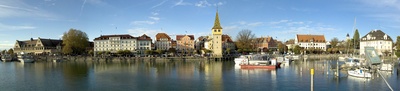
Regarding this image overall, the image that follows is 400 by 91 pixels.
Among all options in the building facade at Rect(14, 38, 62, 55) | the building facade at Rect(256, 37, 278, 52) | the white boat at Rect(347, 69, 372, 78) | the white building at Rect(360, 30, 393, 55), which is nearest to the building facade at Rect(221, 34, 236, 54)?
the building facade at Rect(256, 37, 278, 52)

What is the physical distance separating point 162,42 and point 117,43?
12.2 metres

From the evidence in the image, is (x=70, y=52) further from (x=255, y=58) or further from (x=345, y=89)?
(x=345, y=89)

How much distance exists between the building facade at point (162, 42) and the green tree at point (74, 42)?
1984 centimetres

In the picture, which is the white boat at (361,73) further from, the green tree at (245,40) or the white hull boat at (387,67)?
the green tree at (245,40)

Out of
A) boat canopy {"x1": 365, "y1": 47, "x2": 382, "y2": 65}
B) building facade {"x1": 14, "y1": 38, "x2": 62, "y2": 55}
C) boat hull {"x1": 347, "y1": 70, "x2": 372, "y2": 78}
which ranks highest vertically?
building facade {"x1": 14, "y1": 38, "x2": 62, "y2": 55}

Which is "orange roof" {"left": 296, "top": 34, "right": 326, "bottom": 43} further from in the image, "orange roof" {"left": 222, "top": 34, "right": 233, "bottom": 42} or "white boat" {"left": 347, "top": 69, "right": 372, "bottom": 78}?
"white boat" {"left": 347, "top": 69, "right": 372, "bottom": 78}

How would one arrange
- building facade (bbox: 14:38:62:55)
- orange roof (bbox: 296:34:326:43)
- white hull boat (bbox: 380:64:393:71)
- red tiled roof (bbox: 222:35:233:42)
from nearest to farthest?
white hull boat (bbox: 380:64:393:71), building facade (bbox: 14:38:62:55), red tiled roof (bbox: 222:35:233:42), orange roof (bbox: 296:34:326:43)

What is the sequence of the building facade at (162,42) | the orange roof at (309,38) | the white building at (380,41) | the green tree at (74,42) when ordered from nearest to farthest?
1. the white building at (380,41)
2. the green tree at (74,42)
3. the building facade at (162,42)
4. the orange roof at (309,38)

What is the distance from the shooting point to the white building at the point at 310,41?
95500 millimetres

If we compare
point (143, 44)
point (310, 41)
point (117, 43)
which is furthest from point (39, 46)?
point (310, 41)

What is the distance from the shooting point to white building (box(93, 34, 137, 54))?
76.5 meters

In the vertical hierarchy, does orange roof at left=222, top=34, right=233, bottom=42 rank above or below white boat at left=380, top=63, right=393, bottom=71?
above

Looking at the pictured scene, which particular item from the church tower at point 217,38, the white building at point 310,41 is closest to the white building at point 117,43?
the church tower at point 217,38

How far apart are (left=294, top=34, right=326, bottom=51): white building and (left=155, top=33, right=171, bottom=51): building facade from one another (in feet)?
145
